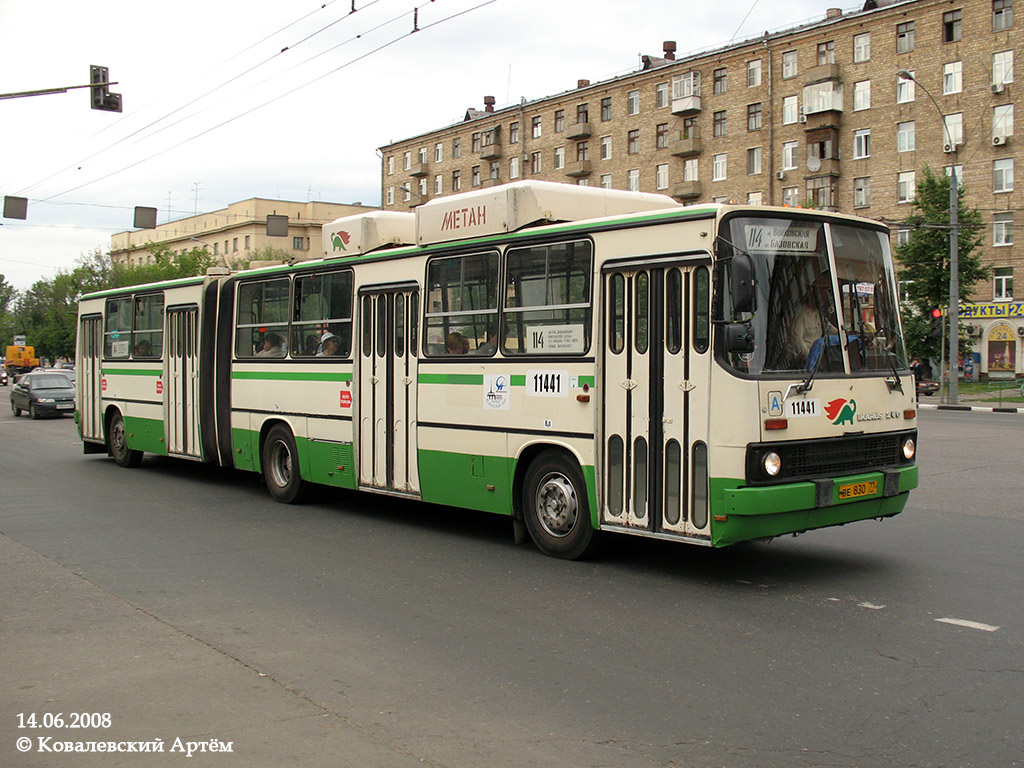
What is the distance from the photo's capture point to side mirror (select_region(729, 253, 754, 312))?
23.2ft

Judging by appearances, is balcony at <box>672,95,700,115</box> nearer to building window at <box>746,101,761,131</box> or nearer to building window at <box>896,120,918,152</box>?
building window at <box>746,101,761,131</box>

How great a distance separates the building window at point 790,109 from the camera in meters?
58.1

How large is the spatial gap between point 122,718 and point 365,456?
622 cm

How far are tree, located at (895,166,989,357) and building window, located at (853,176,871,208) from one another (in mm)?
9950

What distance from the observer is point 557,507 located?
8.84 meters

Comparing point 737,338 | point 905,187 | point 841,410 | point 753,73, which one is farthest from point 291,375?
point 753,73

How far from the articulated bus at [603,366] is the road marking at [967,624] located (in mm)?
1257

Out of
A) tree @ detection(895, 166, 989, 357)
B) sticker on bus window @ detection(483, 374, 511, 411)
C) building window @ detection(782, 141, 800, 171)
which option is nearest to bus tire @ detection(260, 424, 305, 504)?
sticker on bus window @ detection(483, 374, 511, 411)

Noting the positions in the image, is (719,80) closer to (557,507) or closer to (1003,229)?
(1003,229)

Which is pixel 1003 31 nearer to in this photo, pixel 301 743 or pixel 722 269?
pixel 722 269

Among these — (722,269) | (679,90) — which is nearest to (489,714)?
(722,269)

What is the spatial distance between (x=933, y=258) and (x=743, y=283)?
41.5m

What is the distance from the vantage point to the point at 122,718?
4.99 m

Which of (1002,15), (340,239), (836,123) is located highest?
(1002,15)
